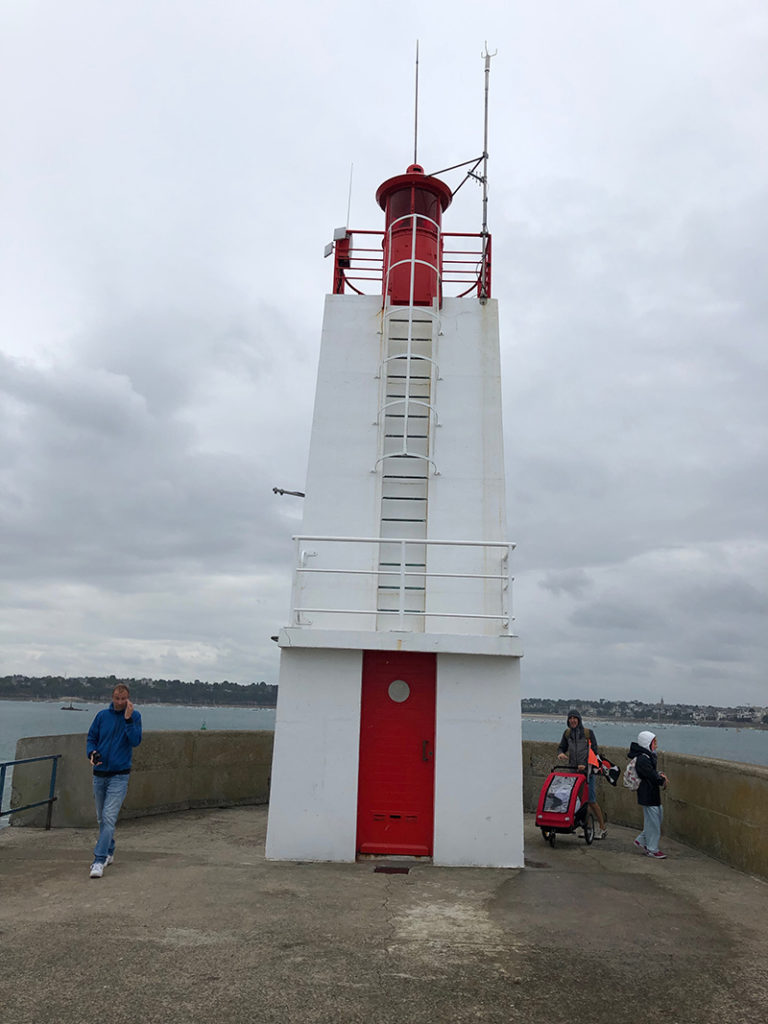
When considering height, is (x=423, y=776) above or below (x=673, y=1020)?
above

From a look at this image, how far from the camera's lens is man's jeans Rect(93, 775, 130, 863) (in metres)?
7.69

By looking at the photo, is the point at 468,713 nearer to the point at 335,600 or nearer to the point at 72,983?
the point at 335,600

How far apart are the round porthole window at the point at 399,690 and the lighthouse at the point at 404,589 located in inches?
0.7

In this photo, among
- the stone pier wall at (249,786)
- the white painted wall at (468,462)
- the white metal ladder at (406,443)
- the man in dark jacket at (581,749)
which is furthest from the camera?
the man in dark jacket at (581,749)

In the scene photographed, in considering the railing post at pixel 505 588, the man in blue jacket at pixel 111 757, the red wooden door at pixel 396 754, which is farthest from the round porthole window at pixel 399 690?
the man in blue jacket at pixel 111 757

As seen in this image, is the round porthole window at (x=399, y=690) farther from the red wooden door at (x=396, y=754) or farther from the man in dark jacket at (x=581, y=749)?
the man in dark jacket at (x=581, y=749)

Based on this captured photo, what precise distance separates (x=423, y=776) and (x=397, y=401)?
4998 millimetres

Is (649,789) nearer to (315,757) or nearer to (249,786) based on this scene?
(315,757)

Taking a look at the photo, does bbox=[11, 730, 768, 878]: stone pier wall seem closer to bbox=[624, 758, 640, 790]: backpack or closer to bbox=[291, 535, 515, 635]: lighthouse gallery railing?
bbox=[624, 758, 640, 790]: backpack

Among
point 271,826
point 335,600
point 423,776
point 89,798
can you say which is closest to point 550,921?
point 423,776

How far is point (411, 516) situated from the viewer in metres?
10.3

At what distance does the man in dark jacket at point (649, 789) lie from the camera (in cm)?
952

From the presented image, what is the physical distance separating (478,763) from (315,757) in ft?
6.41

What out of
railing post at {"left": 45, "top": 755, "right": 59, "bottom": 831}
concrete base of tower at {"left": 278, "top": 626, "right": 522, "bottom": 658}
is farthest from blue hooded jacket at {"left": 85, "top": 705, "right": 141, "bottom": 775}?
railing post at {"left": 45, "top": 755, "right": 59, "bottom": 831}
